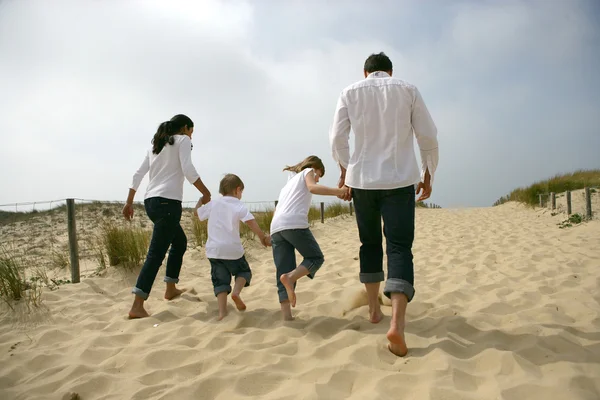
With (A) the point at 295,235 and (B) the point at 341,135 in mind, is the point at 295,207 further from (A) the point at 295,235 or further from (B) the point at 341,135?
(B) the point at 341,135

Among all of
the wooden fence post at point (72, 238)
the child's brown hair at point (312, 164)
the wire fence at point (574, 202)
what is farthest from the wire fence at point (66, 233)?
the wire fence at point (574, 202)

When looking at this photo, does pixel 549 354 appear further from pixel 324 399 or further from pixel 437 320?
pixel 324 399

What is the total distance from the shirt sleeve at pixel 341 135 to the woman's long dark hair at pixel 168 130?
1564 mm

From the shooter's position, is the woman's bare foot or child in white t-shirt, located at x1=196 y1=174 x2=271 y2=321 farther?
the woman's bare foot

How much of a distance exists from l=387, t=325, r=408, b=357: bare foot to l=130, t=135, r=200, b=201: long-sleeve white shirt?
2078 mm

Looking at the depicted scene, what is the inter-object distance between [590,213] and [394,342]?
7.73 metres

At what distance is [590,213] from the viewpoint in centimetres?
799

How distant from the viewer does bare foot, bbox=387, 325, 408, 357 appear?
86.5 inches

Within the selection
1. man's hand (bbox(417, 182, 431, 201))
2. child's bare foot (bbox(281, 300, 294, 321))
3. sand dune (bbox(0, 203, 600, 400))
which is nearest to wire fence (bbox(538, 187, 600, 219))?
sand dune (bbox(0, 203, 600, 400))

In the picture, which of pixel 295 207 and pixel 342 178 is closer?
pixel 342 178

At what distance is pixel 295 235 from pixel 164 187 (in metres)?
1.26

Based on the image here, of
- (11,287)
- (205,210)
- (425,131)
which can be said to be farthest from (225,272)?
(11,287)

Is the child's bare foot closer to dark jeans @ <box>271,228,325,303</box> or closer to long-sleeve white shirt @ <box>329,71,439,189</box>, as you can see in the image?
Result: dark jeans @ <box>271,228,325,303</box>

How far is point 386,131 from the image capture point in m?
2.47
